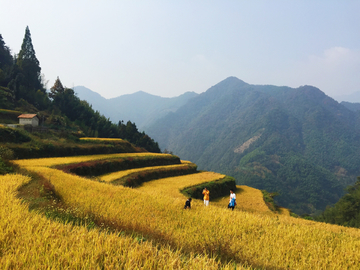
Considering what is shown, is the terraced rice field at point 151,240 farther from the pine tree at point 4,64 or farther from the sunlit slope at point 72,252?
the pine tree at point 4,64

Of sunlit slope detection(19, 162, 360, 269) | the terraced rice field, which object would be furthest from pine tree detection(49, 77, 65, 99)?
sunlit slope detection(19, 162, 360, 269)

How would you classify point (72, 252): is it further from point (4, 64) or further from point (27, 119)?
point (4, 64)

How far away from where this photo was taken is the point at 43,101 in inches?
1809

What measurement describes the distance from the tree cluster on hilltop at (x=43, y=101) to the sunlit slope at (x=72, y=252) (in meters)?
37.6

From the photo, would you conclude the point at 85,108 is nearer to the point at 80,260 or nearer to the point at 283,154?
the point at 80,260

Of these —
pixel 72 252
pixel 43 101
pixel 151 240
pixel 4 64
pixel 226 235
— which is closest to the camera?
pixel 72 252

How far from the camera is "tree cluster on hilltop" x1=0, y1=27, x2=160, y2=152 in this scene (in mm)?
40062

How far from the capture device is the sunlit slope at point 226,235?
496 cm

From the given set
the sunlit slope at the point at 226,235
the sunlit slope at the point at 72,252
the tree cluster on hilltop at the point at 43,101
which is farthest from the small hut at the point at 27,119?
the sunlit slope at the point at 72,252

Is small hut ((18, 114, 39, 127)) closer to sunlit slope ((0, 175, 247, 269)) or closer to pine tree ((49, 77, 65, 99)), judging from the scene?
pine tree ((49, 77, 65, 99))

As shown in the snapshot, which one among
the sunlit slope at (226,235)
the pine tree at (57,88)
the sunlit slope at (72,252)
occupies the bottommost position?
the sunlit slope at (226,235)

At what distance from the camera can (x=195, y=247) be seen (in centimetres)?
518

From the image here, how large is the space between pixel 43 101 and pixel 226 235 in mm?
52457

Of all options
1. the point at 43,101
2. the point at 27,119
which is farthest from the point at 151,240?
the point at 43,101
